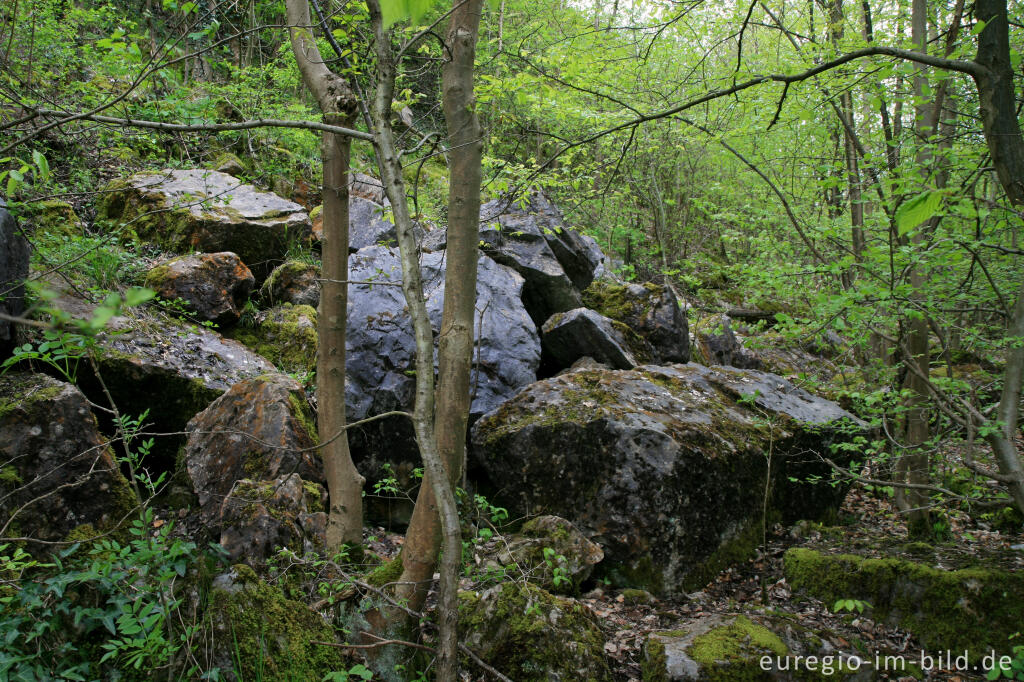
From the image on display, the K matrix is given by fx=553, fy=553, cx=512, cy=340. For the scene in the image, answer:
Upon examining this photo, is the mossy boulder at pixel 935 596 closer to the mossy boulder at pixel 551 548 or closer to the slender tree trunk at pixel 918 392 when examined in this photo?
the slender tree trunk at pixel 918 392

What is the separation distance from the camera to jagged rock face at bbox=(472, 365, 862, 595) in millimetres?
4520

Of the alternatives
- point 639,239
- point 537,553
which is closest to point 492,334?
point 537,553

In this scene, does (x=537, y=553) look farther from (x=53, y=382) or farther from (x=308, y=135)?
(x=308, y=135)

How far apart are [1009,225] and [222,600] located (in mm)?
4594

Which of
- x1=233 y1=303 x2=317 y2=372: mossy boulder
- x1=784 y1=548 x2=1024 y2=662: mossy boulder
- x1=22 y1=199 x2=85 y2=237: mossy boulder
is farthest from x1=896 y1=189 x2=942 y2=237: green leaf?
x1=22 y1=199 x2=85 y2=237: mossy boulder

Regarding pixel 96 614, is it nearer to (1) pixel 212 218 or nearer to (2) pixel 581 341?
(2) pixel 581 341

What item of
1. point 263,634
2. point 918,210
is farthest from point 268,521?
point 918,210

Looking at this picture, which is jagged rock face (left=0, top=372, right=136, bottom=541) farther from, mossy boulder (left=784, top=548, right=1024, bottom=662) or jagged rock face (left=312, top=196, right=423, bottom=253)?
mossy boulder (left=784, top=548, right=1024, bottom=662)

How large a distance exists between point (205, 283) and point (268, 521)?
3.55 m

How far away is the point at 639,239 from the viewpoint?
509 inches

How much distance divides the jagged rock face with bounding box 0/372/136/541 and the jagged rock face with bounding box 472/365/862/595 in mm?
2874

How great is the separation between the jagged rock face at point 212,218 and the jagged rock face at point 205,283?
0.37 meters

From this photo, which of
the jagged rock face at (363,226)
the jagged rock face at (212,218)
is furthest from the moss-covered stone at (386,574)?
the jagged rock face at (363,226)

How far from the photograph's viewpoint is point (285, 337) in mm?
6551
